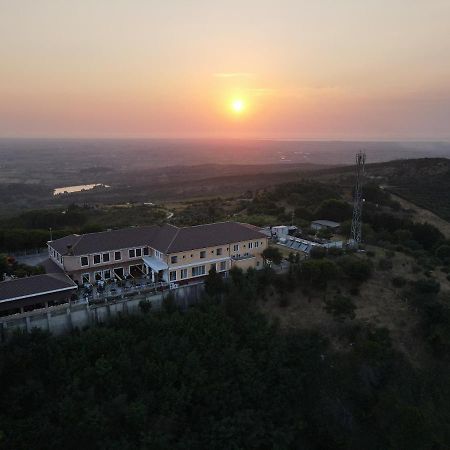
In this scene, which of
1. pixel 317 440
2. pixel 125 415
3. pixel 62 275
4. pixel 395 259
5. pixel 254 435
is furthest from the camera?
pixel 395 259

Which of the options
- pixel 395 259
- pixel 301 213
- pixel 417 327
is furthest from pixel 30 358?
pixel 301 213

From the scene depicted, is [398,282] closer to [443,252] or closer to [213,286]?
[443,252]

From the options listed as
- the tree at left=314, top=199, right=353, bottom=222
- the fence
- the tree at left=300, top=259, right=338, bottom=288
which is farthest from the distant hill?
the fence

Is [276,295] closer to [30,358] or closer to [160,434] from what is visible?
[160,434]

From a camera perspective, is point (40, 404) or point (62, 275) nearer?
point (40, 404)

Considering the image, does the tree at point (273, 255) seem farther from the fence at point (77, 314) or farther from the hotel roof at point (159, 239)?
the fence at point (77, 314)

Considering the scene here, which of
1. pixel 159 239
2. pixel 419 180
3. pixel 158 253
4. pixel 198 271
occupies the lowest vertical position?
pixel 198 271

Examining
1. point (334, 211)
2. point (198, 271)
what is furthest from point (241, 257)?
point (334, 211)
